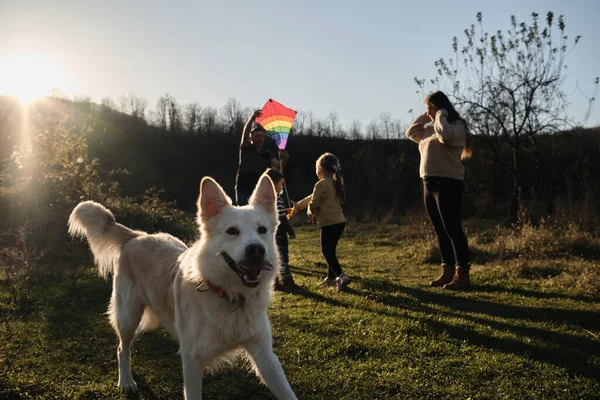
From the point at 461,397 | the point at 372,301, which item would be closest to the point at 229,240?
the point at 461,397

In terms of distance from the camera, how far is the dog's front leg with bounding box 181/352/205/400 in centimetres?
277

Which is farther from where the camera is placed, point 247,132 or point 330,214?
point 247,132

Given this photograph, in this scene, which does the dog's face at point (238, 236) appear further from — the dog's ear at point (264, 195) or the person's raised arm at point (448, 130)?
the person's raised arm at point (448, 130)

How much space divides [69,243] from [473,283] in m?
8.59

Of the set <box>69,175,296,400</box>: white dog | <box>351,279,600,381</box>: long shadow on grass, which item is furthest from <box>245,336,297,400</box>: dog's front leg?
<box>351,279,600,381</box>: long shadow on grass

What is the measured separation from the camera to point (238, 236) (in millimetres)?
3010

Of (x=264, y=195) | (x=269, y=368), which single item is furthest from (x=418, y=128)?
(x=269, y=368)

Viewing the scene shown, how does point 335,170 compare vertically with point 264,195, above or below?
above

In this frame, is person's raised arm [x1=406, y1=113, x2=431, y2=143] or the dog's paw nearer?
the dog's paw

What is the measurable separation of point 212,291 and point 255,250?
0.44 m

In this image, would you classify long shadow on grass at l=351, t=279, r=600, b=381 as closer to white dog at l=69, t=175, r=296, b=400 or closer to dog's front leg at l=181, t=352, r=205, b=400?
Result: white dog at l=69, t=175, r=296, b=400

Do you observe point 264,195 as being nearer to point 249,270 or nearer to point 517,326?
point 249,270

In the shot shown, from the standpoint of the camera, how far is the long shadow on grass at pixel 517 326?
3.70 metres

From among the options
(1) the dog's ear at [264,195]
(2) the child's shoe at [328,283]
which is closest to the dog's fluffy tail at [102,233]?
(1) the dog's ear at [264,195]
